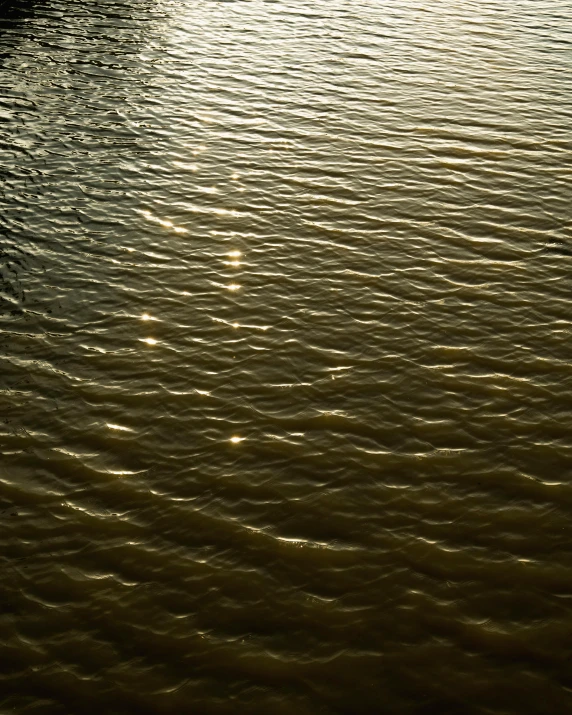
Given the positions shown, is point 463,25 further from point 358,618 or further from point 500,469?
point 358,618

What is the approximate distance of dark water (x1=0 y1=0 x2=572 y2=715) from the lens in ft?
26.7

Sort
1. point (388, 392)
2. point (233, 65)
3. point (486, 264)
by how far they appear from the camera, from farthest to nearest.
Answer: point (233, 65), point (486, 264), point (388, 392)

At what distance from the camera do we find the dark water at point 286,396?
321 inches

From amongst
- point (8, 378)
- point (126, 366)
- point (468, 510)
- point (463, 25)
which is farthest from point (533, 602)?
point (463, 25)

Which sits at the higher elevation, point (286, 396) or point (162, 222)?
point (162, 222)

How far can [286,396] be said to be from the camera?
1156 cm

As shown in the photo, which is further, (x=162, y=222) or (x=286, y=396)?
(x=162, y=222)

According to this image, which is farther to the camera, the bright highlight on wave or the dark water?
the bright highlight on wave

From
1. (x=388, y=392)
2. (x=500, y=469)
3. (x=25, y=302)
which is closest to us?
(x=500, y=469)

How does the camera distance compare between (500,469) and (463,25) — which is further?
(463,25)

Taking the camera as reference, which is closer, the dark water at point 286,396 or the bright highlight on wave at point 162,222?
the dark water at point 286,396

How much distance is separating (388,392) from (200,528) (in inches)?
155

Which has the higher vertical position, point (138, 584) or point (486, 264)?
point (486, 264)

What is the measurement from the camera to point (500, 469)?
402 inches
